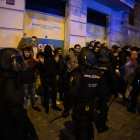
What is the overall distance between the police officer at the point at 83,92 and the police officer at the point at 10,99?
79 centimetres

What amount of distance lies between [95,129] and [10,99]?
8.26 ft

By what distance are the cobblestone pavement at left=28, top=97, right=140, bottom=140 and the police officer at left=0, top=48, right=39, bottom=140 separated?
55.8 inches

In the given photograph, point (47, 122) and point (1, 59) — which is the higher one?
point (1, 59)

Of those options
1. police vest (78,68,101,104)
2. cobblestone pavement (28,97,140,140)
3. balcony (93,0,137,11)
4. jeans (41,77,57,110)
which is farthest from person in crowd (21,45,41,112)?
balcony (93,0,137,11)

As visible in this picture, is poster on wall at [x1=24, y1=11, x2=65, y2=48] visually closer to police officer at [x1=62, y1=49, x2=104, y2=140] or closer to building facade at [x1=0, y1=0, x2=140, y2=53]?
building facade at [x1=0, y1=0, x2=140, y2=53]

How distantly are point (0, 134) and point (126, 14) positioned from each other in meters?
11.2

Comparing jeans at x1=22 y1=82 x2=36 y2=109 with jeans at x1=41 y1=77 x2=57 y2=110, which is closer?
jeans at x1=22 y1=82 x2=36 y2=109

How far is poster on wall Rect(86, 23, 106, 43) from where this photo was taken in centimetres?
826

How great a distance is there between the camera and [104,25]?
9.41m

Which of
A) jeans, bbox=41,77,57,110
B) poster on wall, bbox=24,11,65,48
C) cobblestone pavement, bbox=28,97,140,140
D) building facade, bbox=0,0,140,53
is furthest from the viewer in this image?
poster on wall, bbox=24,11,65,48

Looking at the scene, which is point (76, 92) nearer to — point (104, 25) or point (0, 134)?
point (0, 134)

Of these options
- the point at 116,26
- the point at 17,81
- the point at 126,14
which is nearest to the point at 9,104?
the point at 17,81

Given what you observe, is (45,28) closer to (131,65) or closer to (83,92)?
(131,65)

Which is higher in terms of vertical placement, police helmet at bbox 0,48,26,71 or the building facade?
the building facade
